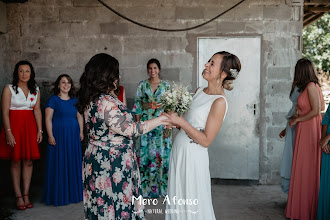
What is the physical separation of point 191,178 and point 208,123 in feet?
1.71

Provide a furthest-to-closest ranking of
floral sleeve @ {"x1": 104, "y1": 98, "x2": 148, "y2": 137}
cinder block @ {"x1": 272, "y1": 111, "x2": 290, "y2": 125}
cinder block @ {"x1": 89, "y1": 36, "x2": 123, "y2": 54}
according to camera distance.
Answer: cinder block @ {"x1": 89, "y1": 36, "x2": 123, "y2": 54}
cinder block @ {"x1": 272, "y1": 111, "x2": 290, "y2": 125}
floral sleeve @ {"x1": 104, "y1": 98, "x2": 148, "y2": 137}

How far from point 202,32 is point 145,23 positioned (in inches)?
39.7

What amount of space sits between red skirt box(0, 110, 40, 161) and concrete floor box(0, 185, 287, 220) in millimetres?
777

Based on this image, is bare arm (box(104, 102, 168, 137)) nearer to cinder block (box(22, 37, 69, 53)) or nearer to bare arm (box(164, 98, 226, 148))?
bare arm (box(164, 98, 226, 148))

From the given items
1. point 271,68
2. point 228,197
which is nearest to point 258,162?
point 228,197

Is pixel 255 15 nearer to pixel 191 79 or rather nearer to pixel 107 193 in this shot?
pixel 191 79

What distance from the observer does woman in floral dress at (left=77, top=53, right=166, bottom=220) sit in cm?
264

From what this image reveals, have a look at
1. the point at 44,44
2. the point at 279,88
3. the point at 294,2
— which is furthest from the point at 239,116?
the point at 44,44

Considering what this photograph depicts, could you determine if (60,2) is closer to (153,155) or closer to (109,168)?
(153,155)

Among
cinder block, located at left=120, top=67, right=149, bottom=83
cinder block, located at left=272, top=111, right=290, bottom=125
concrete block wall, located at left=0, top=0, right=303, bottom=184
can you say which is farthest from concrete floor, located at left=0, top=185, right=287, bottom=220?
cinder block, located at left=120, top=67, right=149, bottom=83

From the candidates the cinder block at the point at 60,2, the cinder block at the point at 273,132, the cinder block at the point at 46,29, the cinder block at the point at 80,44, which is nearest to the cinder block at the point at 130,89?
the cinder block at the point at 80,44

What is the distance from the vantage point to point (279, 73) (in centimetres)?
568

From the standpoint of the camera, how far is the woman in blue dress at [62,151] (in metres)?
4.86

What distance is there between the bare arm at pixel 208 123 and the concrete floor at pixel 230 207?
6.21 ft
